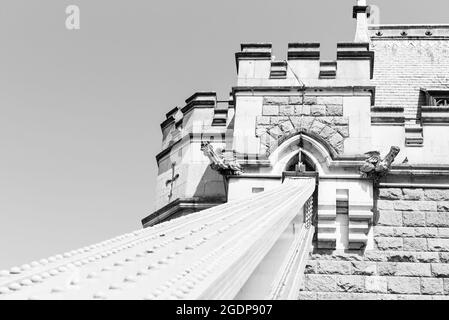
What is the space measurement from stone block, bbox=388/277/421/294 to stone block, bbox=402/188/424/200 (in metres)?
1.13

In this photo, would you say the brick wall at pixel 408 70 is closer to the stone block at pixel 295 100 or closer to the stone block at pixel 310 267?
the stone block at pixel 295 100

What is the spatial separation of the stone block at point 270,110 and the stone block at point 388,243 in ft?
7.07

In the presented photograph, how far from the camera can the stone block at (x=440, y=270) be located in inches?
380

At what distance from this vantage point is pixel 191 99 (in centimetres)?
1234

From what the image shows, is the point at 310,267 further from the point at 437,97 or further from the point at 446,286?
the point at 437,97

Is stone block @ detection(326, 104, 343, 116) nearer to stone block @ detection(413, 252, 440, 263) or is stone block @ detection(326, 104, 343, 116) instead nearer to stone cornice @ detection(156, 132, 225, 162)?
stone cornice @ detection(156, 132, 225, 162)

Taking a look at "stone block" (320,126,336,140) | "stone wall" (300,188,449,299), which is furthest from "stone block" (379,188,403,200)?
"stone block" (320,126,336,140)

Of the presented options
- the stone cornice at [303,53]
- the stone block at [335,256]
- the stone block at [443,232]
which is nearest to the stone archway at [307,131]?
the stone cornice at [303,53]

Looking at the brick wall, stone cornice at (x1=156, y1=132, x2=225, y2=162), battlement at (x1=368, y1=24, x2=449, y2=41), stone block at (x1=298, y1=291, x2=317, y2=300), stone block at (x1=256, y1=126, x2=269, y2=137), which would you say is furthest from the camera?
battlement at (x1=368, y1=24, x2=449, y2=41)

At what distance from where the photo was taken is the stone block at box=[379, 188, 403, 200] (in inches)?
404

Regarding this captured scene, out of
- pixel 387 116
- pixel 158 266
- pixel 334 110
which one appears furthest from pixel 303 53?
pixel 158 266

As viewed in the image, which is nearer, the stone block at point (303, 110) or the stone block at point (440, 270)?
the stone block at point (440, 270)

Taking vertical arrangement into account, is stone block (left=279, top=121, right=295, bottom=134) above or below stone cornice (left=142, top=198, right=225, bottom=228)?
above
